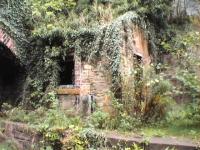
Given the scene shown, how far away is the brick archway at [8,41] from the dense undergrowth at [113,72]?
1.46 feet

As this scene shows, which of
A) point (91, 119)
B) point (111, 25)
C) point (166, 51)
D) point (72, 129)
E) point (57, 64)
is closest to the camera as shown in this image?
point (72, 129)

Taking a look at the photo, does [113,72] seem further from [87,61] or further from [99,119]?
[99,119]

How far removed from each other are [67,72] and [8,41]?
2.21m

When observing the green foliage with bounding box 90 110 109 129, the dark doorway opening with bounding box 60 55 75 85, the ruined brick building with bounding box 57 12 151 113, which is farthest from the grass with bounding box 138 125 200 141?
the dark doorway opening with bounding box 60 55 75 85

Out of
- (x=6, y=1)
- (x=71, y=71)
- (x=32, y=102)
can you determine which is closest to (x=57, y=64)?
(x=71, y=71)

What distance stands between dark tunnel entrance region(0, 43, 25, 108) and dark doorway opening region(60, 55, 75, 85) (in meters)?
1.72

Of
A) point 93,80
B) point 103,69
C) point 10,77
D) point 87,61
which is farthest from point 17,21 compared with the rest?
point 103,69

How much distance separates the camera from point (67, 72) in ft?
41.9

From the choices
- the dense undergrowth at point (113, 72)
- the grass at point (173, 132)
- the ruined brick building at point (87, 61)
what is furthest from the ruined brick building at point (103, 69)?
the grass at point (173, 132)

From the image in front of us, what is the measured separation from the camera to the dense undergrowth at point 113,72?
9.53 m

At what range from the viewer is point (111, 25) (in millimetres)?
11445

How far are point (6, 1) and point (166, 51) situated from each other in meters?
5.45

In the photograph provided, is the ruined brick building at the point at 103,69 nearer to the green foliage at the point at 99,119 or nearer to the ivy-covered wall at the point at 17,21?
the green foliage at the point at 99,119

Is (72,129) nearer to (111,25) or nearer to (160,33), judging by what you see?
(111,25)
